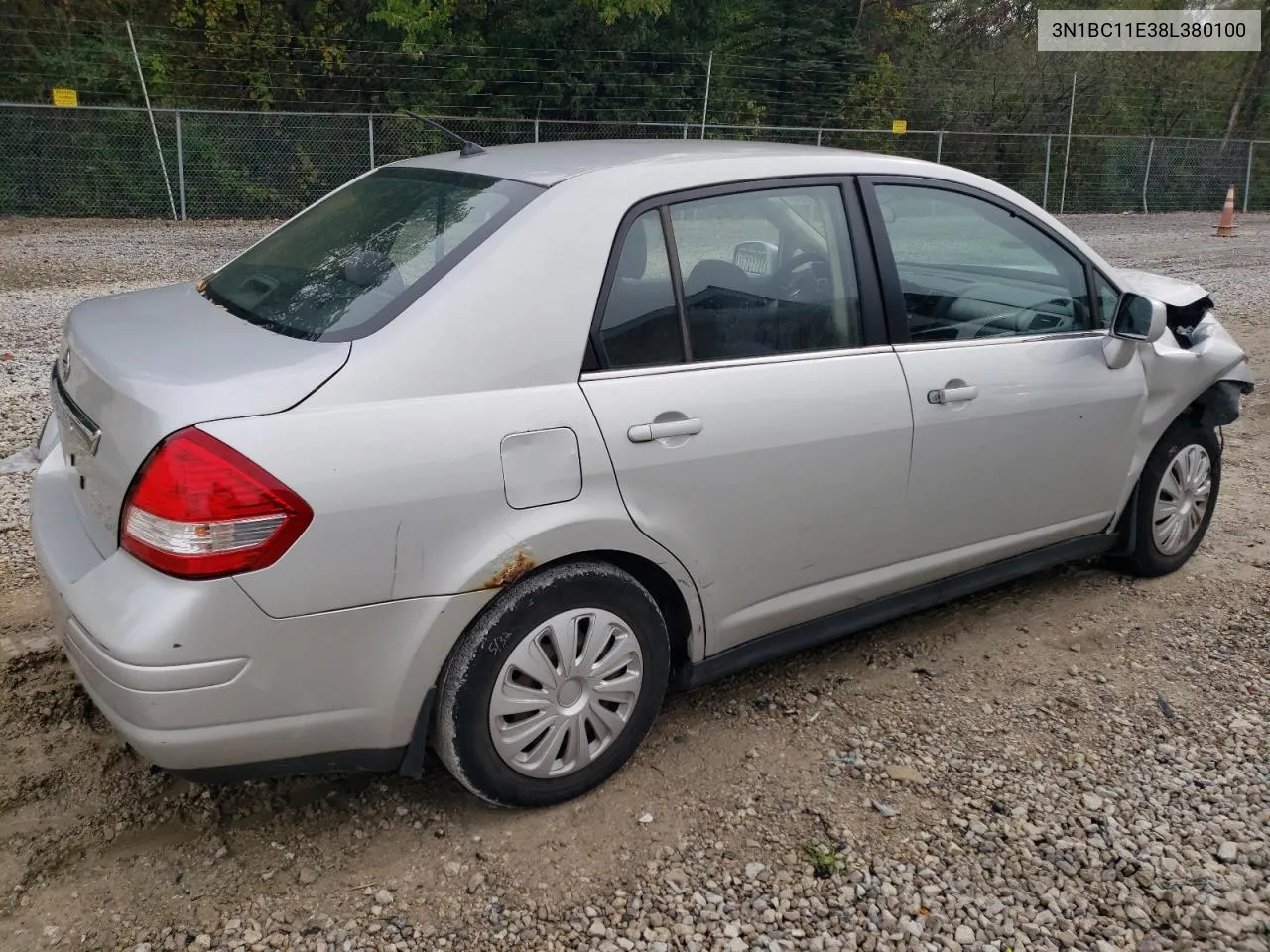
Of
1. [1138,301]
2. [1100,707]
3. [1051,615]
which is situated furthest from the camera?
[1051,615]

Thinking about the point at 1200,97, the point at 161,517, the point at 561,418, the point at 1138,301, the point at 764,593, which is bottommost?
the point at 764,593

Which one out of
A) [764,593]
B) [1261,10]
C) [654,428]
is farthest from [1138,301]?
[1261,10]

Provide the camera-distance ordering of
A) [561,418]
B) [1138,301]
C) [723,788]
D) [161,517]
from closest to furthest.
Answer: [161,517]
[561,418]
[723,788]
[1138,301]

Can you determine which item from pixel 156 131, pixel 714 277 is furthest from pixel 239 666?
pixel 156 131

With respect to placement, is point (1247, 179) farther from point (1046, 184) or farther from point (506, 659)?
point (506, 659)

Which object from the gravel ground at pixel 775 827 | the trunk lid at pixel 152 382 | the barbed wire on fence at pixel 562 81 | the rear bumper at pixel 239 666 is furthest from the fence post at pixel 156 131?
the rear bumper at pixel 239 666

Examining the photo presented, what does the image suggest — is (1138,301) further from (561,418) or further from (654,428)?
(561,418)

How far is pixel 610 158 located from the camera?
3094 mm

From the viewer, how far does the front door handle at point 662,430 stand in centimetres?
273

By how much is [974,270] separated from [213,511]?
2754mm

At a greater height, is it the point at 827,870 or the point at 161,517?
the point at 161,517

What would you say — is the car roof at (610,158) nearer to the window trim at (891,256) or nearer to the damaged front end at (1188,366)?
the window trim at (891,256)

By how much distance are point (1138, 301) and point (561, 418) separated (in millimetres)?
2322

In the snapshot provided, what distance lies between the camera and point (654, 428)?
2762mm
